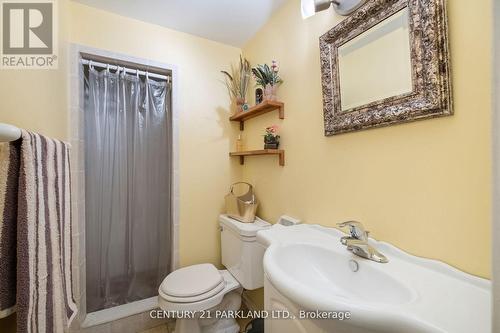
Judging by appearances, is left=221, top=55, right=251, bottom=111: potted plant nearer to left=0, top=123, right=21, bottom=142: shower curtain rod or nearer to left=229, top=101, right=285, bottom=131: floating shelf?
left=229, top=101, right=285, bottom=131: floating shelf

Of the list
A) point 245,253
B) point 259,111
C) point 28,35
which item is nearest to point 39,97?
point 28,35

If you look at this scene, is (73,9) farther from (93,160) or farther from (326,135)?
(326,135)

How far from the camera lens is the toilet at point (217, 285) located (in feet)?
4.08

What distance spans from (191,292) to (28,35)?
1.63m

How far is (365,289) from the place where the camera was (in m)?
0.79

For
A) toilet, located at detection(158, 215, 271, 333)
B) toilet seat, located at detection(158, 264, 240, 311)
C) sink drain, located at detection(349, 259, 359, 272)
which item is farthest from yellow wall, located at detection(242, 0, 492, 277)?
toilet seat, located at detection(158, 264, 240, 311)

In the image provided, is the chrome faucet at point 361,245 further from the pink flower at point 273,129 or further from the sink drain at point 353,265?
the pink flower at point 273,129

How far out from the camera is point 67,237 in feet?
2.98

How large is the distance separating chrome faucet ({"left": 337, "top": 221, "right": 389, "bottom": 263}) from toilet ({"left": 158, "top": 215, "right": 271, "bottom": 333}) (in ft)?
2.06

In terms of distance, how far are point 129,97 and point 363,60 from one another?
5.20 ft

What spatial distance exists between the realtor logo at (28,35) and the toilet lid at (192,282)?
1327mm

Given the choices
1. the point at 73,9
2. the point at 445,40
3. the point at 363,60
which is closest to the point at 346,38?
the point at 363,60

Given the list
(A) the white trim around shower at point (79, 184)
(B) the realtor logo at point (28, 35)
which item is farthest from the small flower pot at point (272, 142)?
(B) the realtor logo at point (28, 35)

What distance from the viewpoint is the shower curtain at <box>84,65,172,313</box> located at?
5.12 feet
